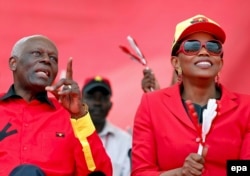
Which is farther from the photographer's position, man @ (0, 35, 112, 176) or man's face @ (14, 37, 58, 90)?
man's face @ (14, 37, 58, 90)

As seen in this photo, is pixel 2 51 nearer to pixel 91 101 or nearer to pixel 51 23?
pixel 51 23

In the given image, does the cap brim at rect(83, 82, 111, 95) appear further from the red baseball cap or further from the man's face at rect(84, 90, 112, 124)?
the red baseball cap

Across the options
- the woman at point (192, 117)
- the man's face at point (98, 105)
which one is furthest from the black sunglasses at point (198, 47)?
the man's face at point (98, 105)

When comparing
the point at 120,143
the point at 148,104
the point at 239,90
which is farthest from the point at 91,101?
the point at 148,104

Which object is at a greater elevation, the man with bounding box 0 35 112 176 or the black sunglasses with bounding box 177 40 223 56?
the black sunglasses with bounding box 177 40 223 56

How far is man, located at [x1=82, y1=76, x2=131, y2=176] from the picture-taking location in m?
5.71

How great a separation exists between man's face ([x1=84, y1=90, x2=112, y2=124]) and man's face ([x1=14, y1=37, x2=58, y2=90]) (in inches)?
60.0

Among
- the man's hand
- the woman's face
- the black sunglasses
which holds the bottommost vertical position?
the man's hand

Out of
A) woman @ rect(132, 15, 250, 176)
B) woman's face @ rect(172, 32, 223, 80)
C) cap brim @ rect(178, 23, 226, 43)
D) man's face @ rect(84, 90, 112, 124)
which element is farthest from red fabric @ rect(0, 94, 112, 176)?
man's face @ rect(84, 90, 112, 124)

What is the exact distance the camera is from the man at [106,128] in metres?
5.71

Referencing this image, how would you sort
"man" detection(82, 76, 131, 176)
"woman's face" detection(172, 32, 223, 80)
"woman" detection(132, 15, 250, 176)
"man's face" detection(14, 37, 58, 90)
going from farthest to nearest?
"man" detection(82, 76, 131, 176)
"man's face" detection(14, 37, 58, 90)
"woman's face" detection(172, 32, 223, 80)
"woman" detection(132, 15, 250, 176)

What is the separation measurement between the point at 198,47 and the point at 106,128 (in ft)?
6.34

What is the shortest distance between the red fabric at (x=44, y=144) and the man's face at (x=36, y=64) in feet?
0.40

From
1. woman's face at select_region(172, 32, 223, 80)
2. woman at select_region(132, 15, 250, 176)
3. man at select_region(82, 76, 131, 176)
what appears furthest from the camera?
man at select_region(82, 76, 131, 176)
